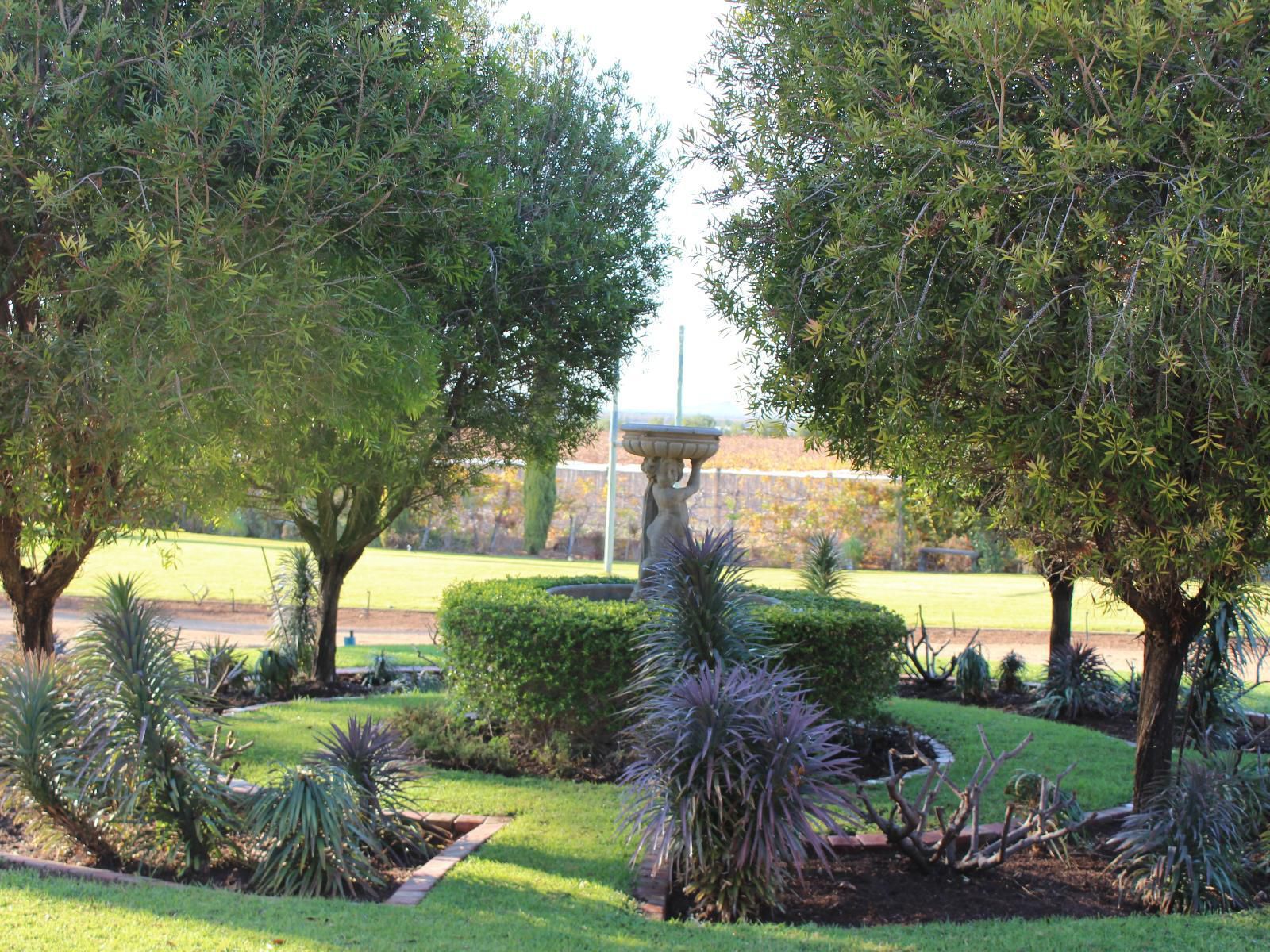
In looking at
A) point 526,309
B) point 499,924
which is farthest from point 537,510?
point 499,924

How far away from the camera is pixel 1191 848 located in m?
5.79

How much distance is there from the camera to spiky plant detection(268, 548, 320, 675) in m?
12.1

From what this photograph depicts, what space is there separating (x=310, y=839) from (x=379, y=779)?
0.70 m

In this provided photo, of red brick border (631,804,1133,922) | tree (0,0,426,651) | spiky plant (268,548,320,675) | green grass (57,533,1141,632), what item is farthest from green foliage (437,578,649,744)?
green grass (57,533,1141,632)

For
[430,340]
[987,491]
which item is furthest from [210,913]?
[987,491]

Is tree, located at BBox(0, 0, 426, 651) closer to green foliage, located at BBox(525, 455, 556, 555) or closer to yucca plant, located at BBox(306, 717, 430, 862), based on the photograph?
yucca plant, located at BBox(306, 717, 430, 862)

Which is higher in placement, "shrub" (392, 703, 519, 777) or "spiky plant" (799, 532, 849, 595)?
"spiky plant" (799, 532, 849, 595)

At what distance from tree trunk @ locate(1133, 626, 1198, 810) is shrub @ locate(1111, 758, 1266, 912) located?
0.70 metres

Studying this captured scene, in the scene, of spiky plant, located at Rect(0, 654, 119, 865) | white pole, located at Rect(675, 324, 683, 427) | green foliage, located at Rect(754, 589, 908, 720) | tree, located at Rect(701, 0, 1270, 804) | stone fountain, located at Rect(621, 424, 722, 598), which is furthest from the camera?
white pole, located at Rect(675, 324, 683, 427)

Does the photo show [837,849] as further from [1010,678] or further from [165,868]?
[1010,678]

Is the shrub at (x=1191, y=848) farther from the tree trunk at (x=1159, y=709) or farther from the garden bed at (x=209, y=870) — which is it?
the garden bed at (x=209, y=870)

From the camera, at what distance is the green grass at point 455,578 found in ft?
66.3

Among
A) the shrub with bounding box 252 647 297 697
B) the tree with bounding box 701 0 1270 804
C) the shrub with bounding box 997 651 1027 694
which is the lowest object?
the shrub with bounding box 252 647 297 697

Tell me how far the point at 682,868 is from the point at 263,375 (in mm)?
3174
